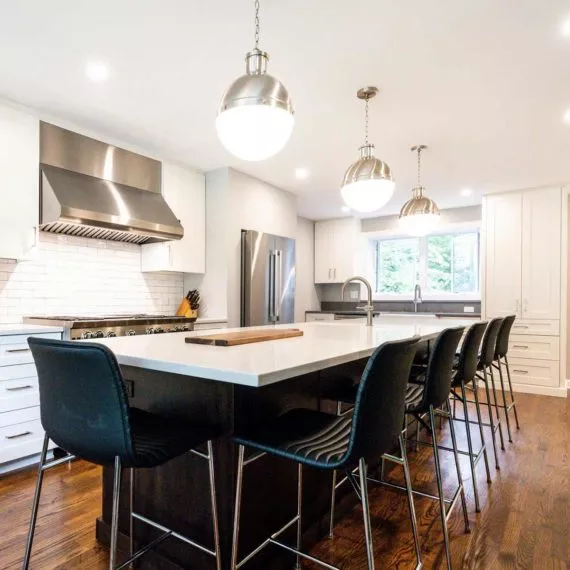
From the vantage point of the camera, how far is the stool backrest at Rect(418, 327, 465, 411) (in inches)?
64.7

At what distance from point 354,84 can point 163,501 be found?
8.20ft

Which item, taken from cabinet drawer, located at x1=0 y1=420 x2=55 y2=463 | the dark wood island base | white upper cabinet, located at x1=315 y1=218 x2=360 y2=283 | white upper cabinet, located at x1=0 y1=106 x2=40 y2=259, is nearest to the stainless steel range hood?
white upper cabinet, located at x1=0 y1=106 x2=40 y2=259

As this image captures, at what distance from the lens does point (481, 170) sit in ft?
13.9

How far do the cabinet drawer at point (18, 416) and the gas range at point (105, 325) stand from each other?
0.50 meters

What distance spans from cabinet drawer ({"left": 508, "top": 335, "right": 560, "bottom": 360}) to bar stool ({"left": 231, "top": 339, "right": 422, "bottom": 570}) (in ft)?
13.8

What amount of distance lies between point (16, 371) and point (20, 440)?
1.41 feet

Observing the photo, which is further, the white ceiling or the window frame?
the window frame

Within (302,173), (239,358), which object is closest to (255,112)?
(239,358)

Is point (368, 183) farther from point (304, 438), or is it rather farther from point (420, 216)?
point (304, 438)

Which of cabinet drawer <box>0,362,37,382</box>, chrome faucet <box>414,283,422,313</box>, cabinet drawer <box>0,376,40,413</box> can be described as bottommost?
cabinet drawer <box>0,376,40,413</box>

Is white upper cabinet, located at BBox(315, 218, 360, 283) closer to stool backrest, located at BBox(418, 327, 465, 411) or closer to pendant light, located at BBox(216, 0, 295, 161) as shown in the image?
stool backrest, located at BBox(418, 327, 465, 411)

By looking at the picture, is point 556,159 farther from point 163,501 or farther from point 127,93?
point 163,501

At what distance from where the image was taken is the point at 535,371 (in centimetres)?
473

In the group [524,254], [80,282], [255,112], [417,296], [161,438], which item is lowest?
[161,438]
